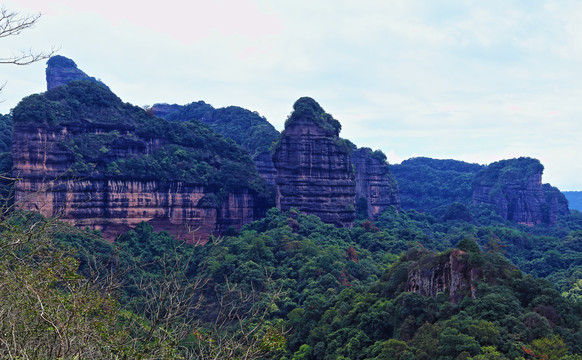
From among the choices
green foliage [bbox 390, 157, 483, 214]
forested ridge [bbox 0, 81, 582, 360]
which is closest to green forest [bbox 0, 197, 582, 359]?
forested ridge [bbox 0, 81, 582, 360]

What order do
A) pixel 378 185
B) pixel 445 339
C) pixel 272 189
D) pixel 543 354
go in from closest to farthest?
pixel 543 354 → pixel 445 339 → pixel 272 189 → pixel 378 185

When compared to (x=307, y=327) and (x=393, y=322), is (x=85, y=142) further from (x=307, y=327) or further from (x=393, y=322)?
(x=393, y=322)

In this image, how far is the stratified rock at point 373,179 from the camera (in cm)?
8894

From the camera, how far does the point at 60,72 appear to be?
356ft

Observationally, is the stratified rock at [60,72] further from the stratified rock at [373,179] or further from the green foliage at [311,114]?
the stratified rock at [373,179]

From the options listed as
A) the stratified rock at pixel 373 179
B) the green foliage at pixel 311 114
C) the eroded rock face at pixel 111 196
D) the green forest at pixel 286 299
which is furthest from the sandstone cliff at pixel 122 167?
the stratified rock at pixel 373 179

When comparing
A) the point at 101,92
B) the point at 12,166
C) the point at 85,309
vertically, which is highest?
the point at 101,92

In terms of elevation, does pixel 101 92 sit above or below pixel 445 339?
above

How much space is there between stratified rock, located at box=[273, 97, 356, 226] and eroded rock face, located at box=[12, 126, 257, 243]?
20.9ft

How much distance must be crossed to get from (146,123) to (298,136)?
61.2 feet

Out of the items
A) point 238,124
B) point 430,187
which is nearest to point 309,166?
point 238,124

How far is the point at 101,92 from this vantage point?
197ft

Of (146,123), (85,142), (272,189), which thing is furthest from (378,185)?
(85,142)

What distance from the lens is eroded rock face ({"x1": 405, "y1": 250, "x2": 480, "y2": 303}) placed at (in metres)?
30.2
